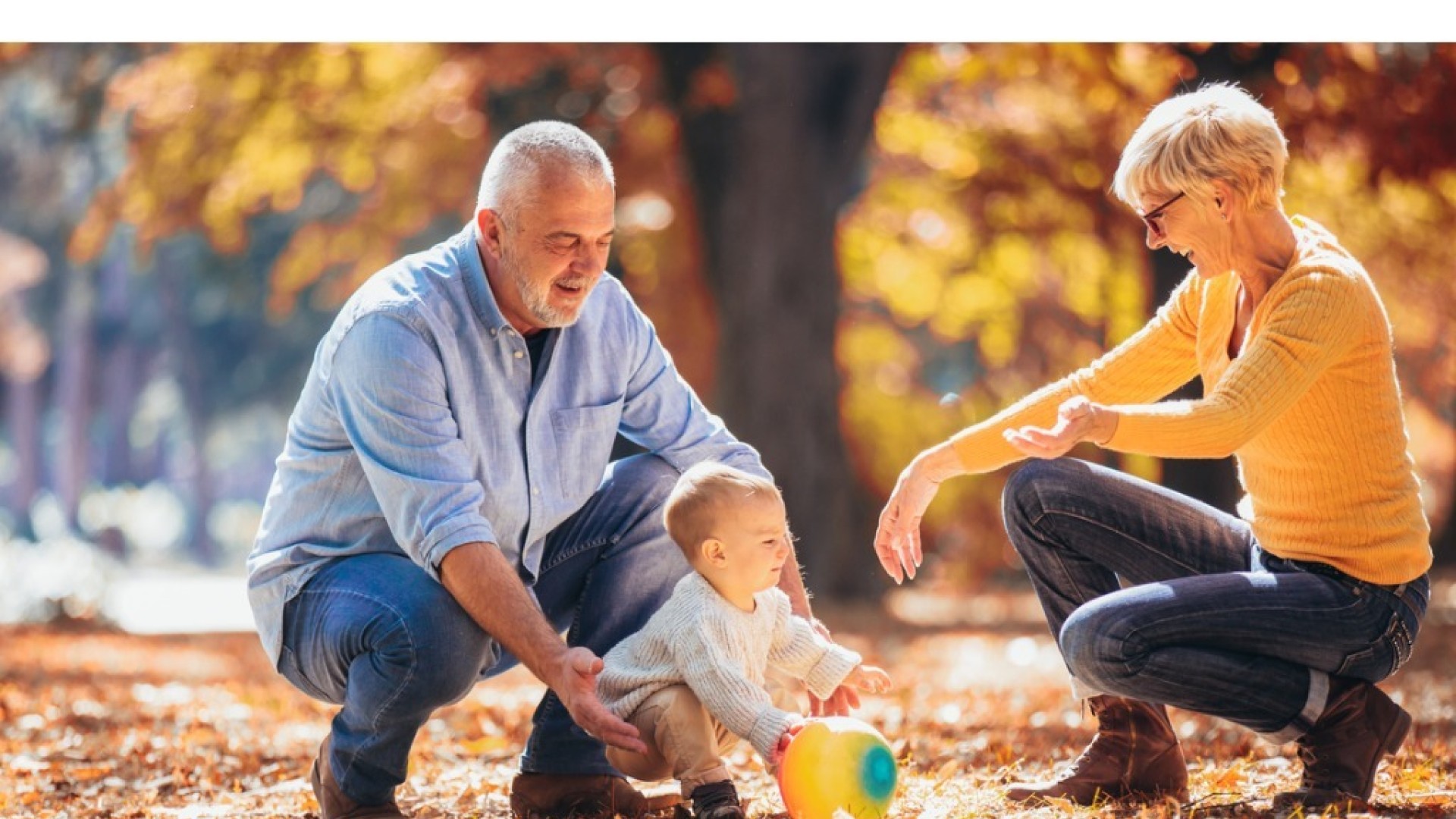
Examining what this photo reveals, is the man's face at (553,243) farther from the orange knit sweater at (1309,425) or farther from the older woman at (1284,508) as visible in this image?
the older woman at (1284,508)

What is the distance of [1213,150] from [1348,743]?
129cm

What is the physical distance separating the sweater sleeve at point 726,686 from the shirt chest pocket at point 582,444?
55cm

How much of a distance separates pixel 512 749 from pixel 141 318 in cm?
3370

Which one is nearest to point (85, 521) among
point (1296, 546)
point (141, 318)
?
point (141, 318)

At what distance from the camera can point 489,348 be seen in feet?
12.5

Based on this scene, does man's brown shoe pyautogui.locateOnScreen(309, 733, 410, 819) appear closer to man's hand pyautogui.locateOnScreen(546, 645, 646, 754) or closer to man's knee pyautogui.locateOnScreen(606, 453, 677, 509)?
man's hand pyautogui.locateOnScreen(546, 645, 646, 754)

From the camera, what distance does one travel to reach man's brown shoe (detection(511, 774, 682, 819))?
154 inches

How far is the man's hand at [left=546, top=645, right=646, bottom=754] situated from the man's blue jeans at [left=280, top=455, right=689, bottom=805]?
13.8 inches

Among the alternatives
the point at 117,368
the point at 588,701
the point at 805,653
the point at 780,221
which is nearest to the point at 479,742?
the point at 805,653

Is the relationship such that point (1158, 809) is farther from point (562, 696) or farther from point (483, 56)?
point (483, 56)

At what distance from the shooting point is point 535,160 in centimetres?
374

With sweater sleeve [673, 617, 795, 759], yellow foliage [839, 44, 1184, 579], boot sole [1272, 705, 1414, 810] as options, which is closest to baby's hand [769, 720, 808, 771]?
sweater sleeve [673, 617, 795, 759]

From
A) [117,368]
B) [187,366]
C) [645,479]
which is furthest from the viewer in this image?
[117,368]

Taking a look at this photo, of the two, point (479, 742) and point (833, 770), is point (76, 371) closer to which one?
point (479, 742)
